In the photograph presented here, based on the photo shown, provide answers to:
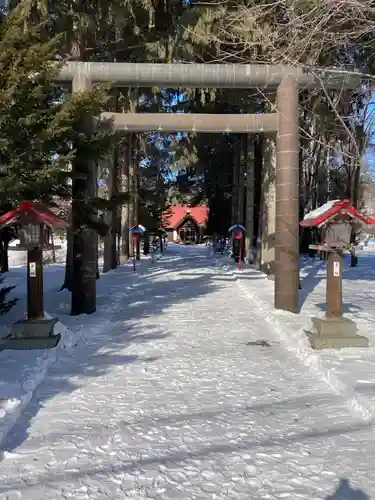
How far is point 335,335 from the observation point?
25.6 feet

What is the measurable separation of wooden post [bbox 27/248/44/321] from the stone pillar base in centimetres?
444

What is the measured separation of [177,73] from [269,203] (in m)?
9.34

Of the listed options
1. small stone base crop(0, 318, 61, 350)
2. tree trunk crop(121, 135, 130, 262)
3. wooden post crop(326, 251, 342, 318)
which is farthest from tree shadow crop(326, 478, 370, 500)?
tree trunk crop(121, 135, 130, 262)

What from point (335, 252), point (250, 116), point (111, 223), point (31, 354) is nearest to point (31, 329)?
point (31, 354)

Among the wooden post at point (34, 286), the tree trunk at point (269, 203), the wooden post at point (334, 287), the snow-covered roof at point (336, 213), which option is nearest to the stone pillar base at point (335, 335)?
the wooden post at point (334, 287)

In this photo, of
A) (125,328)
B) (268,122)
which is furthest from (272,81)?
(125,328)

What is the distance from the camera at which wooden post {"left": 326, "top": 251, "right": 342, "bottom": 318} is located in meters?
8.10

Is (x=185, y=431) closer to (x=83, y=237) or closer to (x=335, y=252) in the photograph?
(x=335, y=252)

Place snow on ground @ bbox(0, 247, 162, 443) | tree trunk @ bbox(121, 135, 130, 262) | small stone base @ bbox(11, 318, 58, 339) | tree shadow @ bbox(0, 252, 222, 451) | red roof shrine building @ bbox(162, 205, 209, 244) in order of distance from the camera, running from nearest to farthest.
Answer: snow on ground @ bbox(0, 247, 162, 443)
tree shadow @ bbox(0, 252, 222, 451)
small stone base @ bbox(11, 318, 58, 339)
tree trunk @ bbox(121, 135, 130, 262)
red roof shrine building @ bbox(162, 205, 209, 244)

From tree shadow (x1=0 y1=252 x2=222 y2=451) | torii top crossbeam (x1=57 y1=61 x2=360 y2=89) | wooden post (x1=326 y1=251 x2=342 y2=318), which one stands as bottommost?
tree shadow (x1=0 y1=252 x2=222 y2=451)

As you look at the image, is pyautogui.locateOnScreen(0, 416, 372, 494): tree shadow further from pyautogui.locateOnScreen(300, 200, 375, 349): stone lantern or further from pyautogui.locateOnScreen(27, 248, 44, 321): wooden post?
pyautogui.locateOnScreen(27, 248, 44, 321): wooden post

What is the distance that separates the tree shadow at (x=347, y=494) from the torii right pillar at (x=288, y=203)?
737cm

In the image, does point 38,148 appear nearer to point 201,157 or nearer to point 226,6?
point 226,6

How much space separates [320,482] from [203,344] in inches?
184
